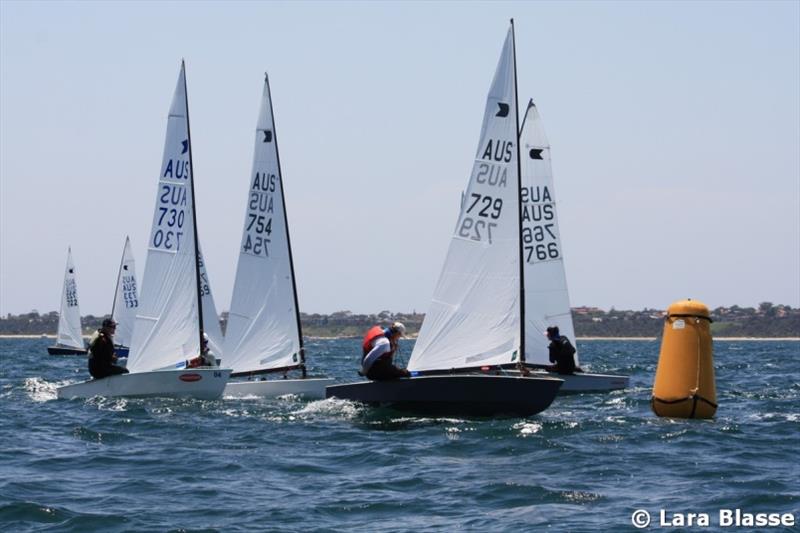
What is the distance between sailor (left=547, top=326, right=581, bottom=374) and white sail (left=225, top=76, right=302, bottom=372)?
5.11 metres

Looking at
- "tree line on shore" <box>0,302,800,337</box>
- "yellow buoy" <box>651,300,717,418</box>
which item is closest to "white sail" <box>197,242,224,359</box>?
"yellow buoy" <box>651,300,717,418</box>

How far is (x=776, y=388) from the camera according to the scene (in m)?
28.4

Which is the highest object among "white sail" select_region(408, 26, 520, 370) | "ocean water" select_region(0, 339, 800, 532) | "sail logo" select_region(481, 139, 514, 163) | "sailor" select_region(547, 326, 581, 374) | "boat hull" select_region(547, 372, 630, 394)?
"sail logo" select_region(481, 139, 514, 163)

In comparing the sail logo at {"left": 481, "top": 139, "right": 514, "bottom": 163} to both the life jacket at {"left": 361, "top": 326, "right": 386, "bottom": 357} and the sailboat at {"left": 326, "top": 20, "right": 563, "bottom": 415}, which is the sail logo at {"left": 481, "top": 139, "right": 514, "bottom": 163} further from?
the life jacket at {"left": 361, "top": 326, "right": 386, "bottom": 357}

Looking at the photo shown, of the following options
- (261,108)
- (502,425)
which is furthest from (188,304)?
(502,425)

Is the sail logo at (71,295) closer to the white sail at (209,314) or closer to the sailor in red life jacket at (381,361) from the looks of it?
the white sail at (209,314)

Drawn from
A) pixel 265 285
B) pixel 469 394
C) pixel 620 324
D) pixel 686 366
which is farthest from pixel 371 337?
pixel 620 324

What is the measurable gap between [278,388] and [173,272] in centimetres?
332

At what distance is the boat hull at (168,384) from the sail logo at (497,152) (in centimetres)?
655

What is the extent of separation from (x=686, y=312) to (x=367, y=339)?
4.82m

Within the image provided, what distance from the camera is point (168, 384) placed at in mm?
23516

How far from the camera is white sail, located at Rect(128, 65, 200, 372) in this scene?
25141 mm

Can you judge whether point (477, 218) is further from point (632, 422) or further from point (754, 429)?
point (754, 429)

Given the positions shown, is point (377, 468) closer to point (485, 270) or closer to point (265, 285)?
point (485, 270)
